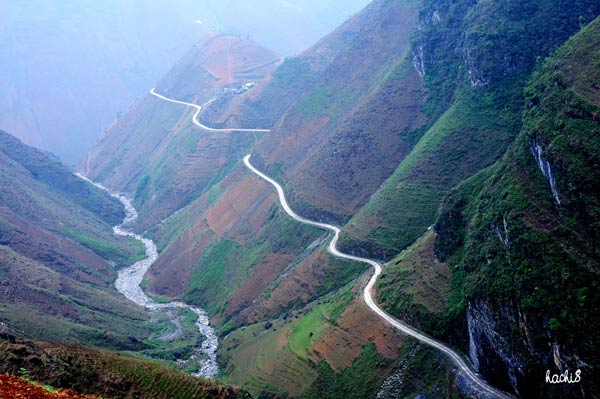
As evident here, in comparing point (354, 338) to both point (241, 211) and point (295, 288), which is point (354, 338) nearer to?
point (295, 288)

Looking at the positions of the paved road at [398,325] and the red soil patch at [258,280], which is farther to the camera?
the red soil patch at [258,280]

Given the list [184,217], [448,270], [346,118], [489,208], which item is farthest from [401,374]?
[184,217]

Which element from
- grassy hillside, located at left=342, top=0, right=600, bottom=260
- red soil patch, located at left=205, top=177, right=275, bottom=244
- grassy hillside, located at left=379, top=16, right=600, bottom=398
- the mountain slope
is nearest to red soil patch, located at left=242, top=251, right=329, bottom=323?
grassy hillside, located at left=342, top=0, right=600, bottom=260

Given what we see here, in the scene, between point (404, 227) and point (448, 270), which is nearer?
point (448, 270)

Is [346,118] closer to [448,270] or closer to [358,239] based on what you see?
[358,239]

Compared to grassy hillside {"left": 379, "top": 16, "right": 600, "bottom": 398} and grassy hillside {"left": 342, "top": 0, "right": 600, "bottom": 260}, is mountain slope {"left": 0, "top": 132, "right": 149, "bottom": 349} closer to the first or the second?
grassy hillside {"left": 342, "top": 0, "right": 600, "bottom": 260}

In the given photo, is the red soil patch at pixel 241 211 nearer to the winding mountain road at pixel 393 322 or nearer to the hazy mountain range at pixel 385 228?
the hazy mountain range at pixel 385 228

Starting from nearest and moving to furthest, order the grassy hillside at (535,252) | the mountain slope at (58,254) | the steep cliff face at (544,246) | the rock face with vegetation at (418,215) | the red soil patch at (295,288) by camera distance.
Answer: the steep cliff face at (544,246) → the grassy hillside at (535,252) → the rock face with vegetation at (418,215) → the mountain slope at (58,254) → the red soil patch at (295,288)

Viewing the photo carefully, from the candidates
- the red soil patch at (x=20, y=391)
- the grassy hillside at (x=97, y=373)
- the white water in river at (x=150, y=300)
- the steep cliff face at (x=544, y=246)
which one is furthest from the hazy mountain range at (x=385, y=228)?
the red soil patch at (x=20, y=391)
